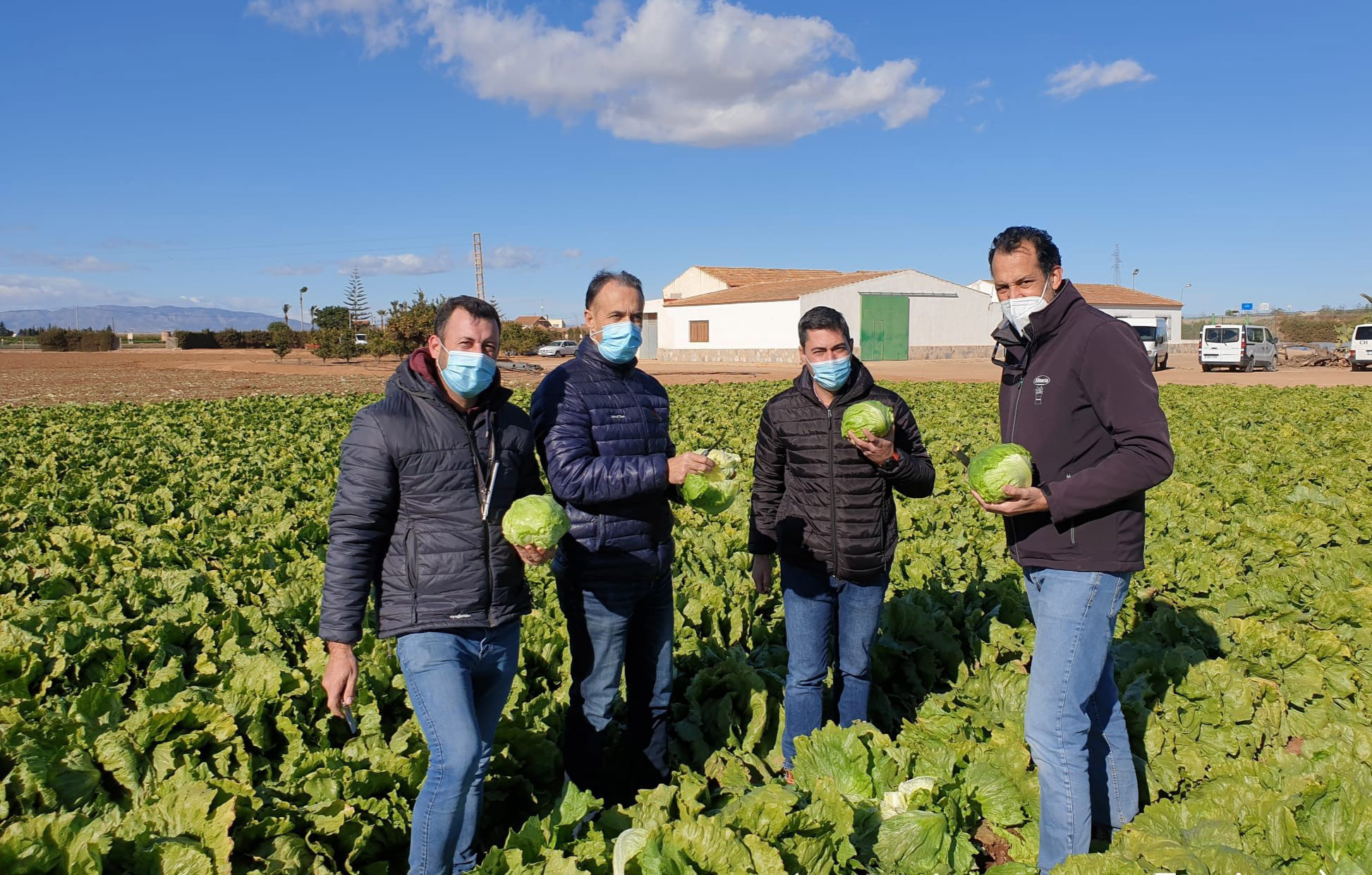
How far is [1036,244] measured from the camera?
127 inches

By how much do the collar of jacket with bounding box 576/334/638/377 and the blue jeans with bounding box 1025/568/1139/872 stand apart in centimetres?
189

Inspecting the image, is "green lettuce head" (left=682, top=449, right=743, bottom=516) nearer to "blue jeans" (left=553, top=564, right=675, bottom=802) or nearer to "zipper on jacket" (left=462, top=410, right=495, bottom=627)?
"blue jeans" (left=553, top=564, right=675, bottom=802)

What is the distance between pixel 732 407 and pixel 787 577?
14989 millimetres

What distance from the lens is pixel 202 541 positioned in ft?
27.0

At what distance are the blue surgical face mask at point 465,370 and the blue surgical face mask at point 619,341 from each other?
684 millimetres

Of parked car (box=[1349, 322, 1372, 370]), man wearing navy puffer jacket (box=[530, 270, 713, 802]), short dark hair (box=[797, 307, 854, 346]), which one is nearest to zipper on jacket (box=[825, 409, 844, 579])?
short dark hair (box=[797, 307, 854, 346])

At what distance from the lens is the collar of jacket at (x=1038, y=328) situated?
3.18 m

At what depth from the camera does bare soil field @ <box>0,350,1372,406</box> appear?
3228 centimetres

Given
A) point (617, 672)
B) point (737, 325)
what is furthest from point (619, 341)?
point (737, 325)

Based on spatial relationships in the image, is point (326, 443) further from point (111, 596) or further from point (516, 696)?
point (516, 696)

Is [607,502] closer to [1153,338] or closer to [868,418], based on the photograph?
[868,418]

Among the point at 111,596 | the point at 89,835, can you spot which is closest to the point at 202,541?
the point at 111,596

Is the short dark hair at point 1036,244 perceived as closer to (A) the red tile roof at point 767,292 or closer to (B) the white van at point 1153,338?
(B) the white van at point 1153,338

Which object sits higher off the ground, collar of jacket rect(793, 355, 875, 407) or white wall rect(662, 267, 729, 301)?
white wall rect(662, 267, 729, 301)
